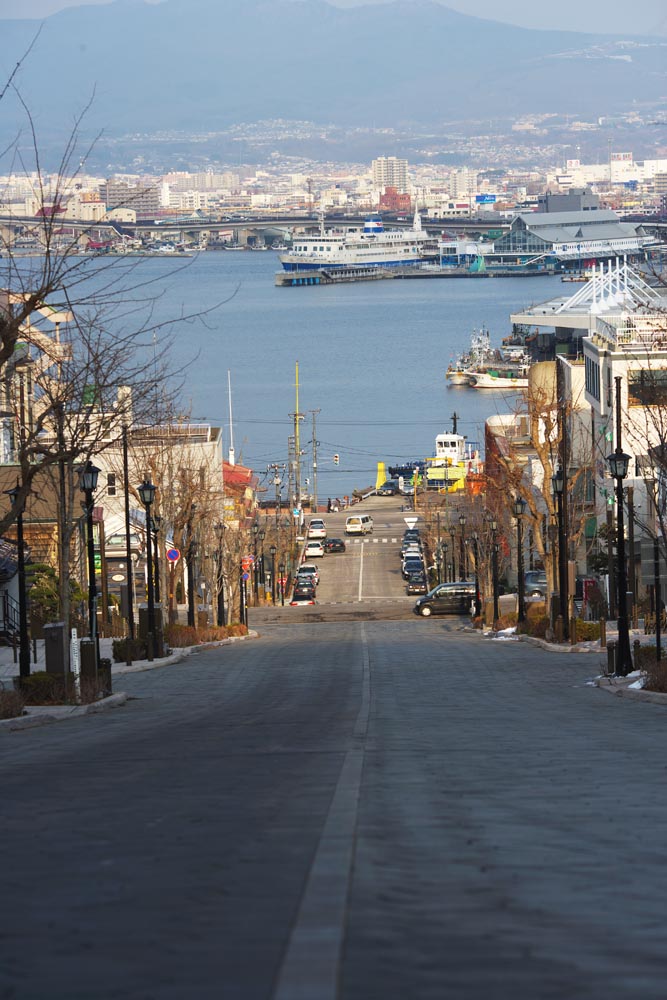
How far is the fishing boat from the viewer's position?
6649 inches

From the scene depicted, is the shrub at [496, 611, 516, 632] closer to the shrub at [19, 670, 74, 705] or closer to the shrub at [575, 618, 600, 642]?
the shrub at [575, 618, 600, 642]

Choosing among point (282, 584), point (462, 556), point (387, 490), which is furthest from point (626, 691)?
point (387, 490)

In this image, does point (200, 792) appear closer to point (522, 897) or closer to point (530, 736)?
point (522, 897)

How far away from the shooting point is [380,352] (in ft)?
604

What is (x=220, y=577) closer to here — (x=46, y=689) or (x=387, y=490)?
(x=46, y=689)

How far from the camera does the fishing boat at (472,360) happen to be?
16888 cm

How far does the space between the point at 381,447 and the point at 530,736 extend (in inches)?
4508

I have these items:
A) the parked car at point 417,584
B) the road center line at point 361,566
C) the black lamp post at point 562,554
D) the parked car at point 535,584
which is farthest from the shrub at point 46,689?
the parked car at point 417,584

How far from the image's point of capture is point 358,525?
96.3m

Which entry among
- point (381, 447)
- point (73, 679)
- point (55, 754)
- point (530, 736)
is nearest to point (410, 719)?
point (530, 736)

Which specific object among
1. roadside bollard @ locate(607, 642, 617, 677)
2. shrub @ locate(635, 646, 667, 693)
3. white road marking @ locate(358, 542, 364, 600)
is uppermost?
shrub @ locate(635, 646, 667, 693)

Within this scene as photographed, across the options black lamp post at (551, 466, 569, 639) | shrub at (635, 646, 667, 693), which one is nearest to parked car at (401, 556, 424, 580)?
black lamp post at (551, 466, 569, 639)

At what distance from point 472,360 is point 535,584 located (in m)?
115

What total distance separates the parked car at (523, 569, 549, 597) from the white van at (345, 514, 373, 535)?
32.1 m
